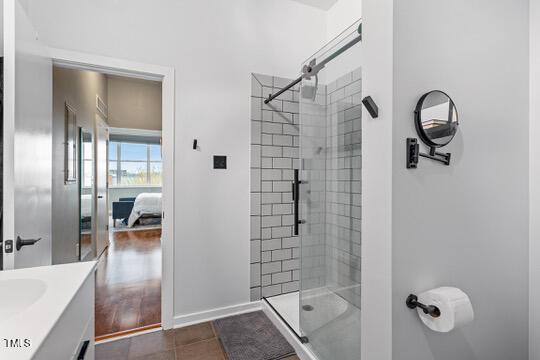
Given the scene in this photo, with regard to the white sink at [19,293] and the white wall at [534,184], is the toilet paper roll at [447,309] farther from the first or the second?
the white sink at [19,293]

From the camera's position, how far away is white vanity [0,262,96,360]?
1.90 ft

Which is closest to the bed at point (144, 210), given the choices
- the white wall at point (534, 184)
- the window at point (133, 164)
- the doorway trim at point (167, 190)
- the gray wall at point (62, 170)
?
the window at point (133, 164)

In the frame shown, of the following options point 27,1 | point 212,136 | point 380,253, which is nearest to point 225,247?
point 212,136

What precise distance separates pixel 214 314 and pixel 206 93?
190 cm

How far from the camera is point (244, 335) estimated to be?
1985 millimetres

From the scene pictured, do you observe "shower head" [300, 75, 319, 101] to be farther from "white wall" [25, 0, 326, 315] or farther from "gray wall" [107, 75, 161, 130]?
"gray wall" [107, 75, 161, 130]

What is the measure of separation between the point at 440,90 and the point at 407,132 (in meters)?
0.28

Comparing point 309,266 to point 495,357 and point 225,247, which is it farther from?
point 495,357

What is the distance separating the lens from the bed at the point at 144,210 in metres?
5.95

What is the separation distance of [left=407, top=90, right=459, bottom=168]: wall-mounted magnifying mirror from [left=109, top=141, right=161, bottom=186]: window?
794cm

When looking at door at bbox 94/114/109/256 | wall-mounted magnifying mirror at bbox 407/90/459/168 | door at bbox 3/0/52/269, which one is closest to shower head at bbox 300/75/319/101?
wall-mounted magnifying mirror at bbox 407/90/459/168

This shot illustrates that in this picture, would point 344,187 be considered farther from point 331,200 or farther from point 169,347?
point 169,347

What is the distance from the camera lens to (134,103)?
5406 millimetres

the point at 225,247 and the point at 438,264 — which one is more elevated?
the point at 438,264
